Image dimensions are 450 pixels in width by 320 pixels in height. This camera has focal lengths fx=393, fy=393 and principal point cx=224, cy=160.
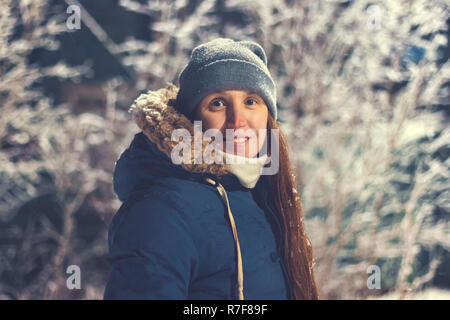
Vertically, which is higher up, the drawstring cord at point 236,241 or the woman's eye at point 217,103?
the woman's eye at point 217,103

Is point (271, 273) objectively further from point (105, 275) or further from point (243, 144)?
point (105, 275)

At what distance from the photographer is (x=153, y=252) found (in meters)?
0.91

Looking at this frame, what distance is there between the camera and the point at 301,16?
341 cm

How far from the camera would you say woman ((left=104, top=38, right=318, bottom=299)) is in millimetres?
933

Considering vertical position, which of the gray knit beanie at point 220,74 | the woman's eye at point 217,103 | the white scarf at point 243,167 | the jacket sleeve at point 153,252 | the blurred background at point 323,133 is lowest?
the jacket sleeve at point 153,252

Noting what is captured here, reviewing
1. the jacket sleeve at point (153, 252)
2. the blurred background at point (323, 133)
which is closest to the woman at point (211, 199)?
the jacket sleeve at point (153, 252)

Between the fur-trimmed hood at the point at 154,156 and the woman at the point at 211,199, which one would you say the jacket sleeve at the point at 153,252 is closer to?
the woman at the point at 211,199

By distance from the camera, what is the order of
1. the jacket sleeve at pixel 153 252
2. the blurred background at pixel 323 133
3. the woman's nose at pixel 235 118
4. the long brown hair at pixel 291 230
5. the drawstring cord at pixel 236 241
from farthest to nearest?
1. the blurred background at pixel 323 133
2. the long brown hair at pixel 291 230
3. the woman's nose at pixel 235 118
4. the drawstring cord at pixel 236 241
5. the jacket sleeve at pixel 153 252

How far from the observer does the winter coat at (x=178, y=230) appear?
912 mm

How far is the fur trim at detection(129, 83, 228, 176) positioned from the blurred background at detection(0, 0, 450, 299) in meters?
2.27

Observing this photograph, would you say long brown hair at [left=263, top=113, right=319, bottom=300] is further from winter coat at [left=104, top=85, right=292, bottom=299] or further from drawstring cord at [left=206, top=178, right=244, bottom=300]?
drawstring cord at [left=206, top=178, right=244, bottom=300]

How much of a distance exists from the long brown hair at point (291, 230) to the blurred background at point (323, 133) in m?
2.09

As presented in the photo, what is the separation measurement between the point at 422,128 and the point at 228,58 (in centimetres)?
292
